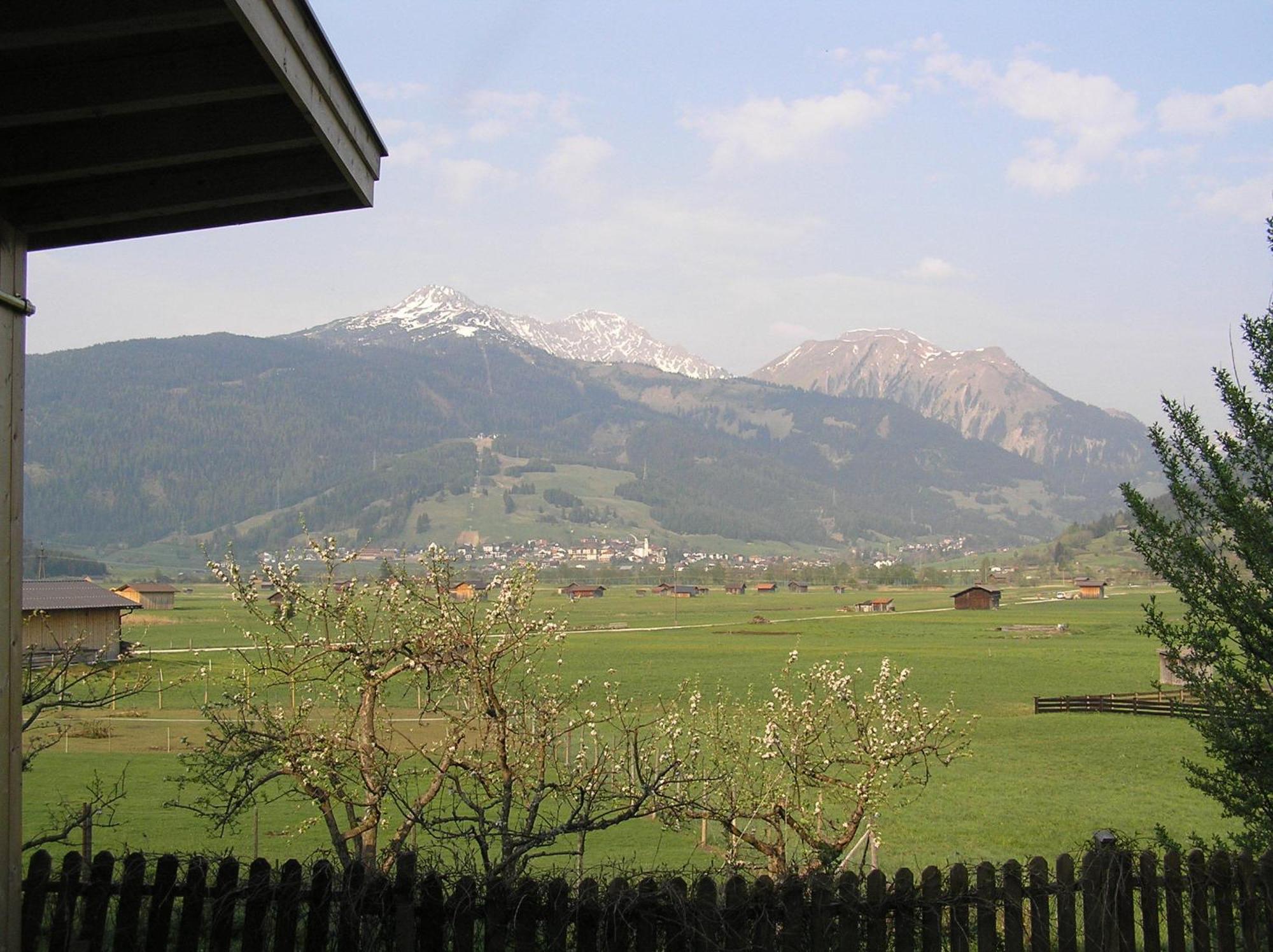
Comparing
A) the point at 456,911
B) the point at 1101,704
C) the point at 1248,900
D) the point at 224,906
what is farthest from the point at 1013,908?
the point at 1101,704

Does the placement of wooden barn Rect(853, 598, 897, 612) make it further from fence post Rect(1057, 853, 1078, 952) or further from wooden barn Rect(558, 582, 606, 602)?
fence post Rect(1057, 853, 1078, 952)

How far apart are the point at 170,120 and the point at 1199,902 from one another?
20.9 feet

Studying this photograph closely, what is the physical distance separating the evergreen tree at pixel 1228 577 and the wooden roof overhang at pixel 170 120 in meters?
6.89

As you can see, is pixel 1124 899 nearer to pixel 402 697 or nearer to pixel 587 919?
pixel 587 919

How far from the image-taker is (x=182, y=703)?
4575cm

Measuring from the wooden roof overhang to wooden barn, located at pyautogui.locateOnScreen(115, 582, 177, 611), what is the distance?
115m

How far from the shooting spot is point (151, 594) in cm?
11338

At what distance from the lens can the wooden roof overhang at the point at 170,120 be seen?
324 cm

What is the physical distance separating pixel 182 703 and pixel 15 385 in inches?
1797

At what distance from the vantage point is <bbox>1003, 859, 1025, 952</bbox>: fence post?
5645 mm

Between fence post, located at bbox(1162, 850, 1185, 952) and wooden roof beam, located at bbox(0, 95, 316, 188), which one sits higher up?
wooden roof beam, located at bbox(0, 95, 316, 188)

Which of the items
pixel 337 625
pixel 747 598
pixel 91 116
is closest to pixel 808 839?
pixel 337 625

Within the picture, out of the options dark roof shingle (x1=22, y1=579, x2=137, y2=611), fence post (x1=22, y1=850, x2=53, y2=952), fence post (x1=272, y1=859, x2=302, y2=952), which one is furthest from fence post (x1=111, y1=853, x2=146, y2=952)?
dark roof shingle (x1=22, y1=579, x2=137, y2=611)

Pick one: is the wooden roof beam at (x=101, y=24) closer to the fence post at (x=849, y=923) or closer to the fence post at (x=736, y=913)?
the fence post at (x=736, y=913)
